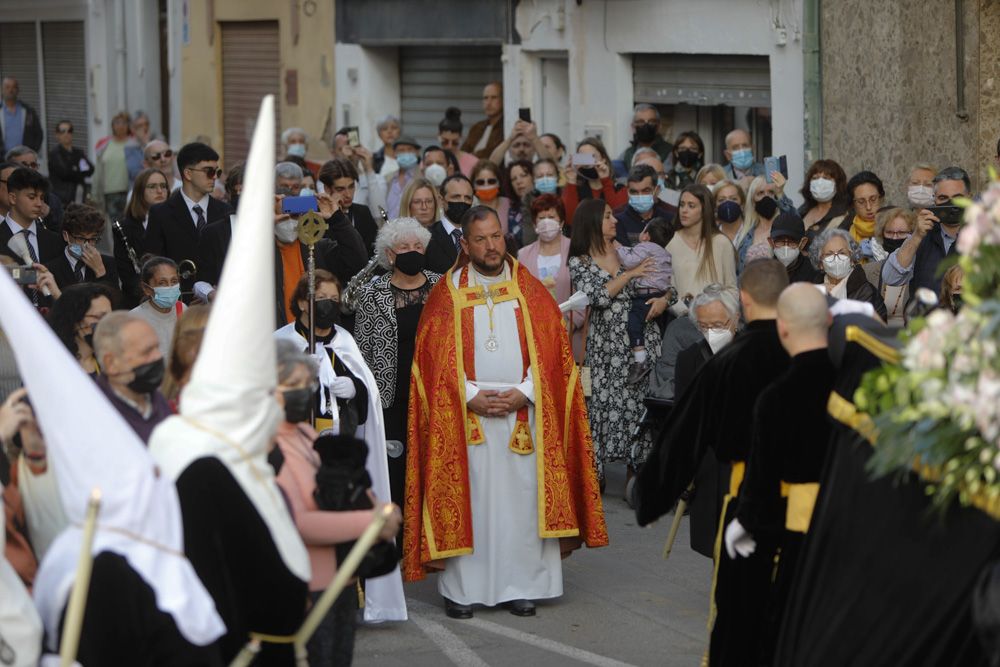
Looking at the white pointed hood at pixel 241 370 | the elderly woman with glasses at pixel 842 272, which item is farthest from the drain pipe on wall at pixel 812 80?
the white pointed hood at pixel 241 370

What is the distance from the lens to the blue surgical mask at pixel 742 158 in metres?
14.1

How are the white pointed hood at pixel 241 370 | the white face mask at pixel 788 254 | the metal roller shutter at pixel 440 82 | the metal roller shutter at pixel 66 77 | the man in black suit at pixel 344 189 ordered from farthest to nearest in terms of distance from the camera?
the metal roller shutter at pixel 66 77 → the metal roller shutter at pixel 440 82 → the man in black suit at pixel 344 189 → the white face mask at pixel 788 254 → the white pointed hood at pixel 241 370

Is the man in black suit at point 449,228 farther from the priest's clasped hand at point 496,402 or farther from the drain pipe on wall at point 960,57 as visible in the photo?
the drain pipe on wall at point 960,57

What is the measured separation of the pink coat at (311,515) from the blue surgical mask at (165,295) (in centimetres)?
326

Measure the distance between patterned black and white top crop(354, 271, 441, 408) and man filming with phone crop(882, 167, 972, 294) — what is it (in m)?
3.10

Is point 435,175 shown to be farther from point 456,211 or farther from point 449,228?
point 449,228

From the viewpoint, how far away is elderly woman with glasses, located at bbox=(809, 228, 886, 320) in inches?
408

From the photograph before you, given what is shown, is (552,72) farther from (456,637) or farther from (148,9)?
(456,637)

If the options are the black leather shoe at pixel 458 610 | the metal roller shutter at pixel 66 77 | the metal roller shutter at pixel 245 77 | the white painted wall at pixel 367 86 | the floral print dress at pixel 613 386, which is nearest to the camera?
the black leather shoe at pixel 458 610

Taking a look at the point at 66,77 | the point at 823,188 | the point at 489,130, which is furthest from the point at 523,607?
the point at 66,77

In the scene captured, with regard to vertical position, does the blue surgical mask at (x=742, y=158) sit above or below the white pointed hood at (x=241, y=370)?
above

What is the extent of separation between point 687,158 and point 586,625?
6.27m

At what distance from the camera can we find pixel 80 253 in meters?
11.3

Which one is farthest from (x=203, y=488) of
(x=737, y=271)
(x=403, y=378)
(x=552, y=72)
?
(x=552, y=72)
